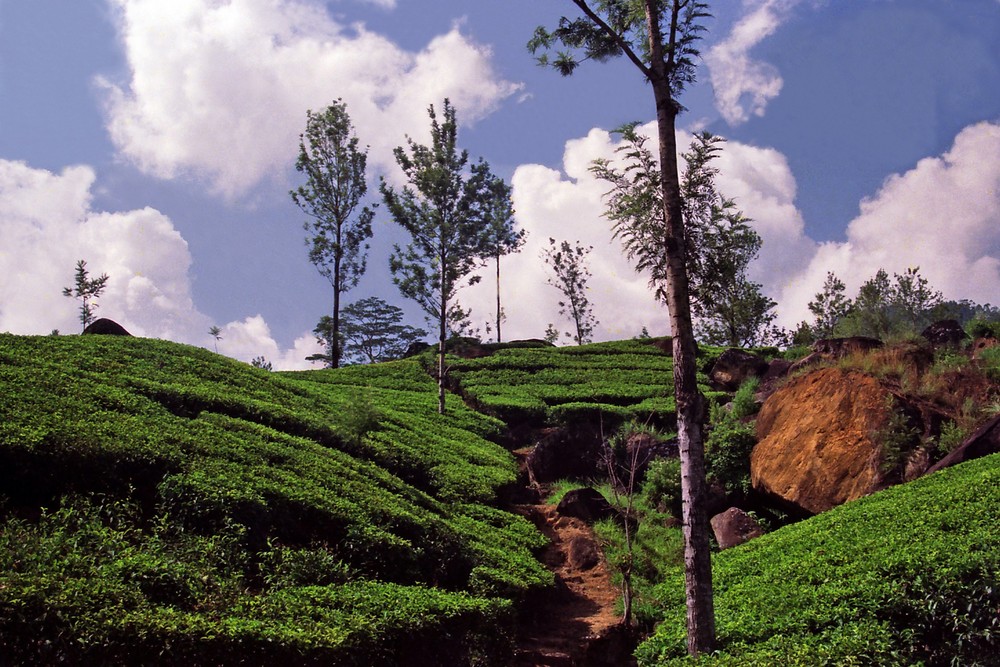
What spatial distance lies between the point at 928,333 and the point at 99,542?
2318 centimetres

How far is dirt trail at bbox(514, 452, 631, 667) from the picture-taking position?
11.4m

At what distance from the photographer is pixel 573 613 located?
13.3 m

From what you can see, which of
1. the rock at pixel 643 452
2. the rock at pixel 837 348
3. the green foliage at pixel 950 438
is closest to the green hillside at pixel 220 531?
the rock at pixel 643 452

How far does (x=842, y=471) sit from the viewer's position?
532 inches

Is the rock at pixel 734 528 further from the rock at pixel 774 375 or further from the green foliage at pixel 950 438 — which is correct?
the rock at pixel 774 375

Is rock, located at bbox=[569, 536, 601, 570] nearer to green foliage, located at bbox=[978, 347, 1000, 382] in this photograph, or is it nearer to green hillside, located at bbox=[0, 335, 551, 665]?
green hillside, located at bbox=[0, 335, 551, 665]

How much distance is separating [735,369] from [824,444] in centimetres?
1441

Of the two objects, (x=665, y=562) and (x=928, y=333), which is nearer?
(x=665, y=562)

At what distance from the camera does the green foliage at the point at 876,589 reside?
23.5ft

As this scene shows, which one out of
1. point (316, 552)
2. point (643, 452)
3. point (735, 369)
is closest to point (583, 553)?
point (643, 452)

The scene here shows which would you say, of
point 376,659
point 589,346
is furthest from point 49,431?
point 589,346

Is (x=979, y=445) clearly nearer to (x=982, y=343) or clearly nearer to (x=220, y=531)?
(x=982, y=343)

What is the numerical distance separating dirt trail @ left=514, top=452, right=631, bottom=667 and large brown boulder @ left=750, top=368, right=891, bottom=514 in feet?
14.1

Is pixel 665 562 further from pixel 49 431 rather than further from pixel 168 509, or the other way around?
pixel 49 431
